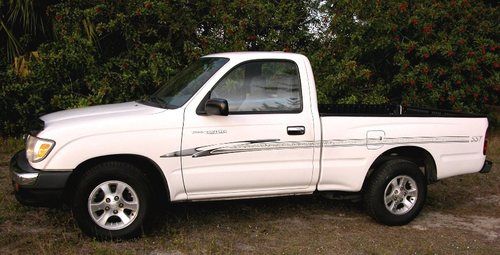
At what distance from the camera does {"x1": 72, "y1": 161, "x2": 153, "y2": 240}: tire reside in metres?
4.78

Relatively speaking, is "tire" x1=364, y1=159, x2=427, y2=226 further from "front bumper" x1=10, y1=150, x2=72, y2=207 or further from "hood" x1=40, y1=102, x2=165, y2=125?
"front bumper" x1=10, y1=150, x2=72, y2=207

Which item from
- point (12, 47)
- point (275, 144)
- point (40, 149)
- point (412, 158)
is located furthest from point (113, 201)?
point (12, 47)

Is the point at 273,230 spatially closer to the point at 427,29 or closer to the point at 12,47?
the point at 427,29

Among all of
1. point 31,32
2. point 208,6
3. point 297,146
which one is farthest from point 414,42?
point 31,32

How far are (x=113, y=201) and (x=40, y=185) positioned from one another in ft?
2.08

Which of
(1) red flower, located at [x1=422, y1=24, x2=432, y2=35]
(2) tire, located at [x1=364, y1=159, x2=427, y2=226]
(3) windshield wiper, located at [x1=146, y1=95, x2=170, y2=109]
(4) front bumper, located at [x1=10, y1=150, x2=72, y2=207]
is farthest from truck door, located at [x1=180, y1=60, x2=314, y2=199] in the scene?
(1) red flower, located at [x1=422, y1=24, x2=432, y2=35]

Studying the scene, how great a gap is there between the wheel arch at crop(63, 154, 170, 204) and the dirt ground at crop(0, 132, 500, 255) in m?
0.44

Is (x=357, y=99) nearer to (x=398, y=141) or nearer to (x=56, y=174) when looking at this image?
(x=398, y=141)

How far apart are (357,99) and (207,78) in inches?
229

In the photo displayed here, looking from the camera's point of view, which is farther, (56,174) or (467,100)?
(467,100)

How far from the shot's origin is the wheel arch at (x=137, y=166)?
4.82 metres

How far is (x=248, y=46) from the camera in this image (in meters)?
10.5

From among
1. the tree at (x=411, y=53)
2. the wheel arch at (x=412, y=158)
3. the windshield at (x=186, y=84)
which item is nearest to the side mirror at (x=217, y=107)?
the windshield at (x=186, y=84)

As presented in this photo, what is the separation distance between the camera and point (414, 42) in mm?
10898
